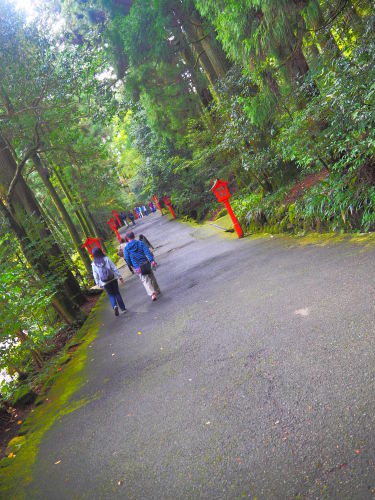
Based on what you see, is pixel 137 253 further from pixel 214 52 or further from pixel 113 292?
pixel 214 52

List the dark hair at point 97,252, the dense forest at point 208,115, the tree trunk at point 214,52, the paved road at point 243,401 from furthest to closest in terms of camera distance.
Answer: the tree trunk at point 214,52
the dark hair at point 97,252
the dense forest at point 208,115
the paved road at point 243,401

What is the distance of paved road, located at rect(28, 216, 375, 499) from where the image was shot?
2502 mm

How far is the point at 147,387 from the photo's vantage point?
4.46m

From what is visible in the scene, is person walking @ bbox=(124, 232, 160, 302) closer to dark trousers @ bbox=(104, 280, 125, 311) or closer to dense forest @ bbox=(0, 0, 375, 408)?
dark trousers @ bbox=(104, 280, 125, 311)

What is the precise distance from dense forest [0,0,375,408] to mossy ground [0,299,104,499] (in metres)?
0.62

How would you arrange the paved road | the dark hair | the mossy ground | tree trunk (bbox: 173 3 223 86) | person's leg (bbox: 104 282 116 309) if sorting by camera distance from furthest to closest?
tree trunk (bbox: 173 3 223 86) < person's leg (bbox: 104 282 116 309) < the dark hair < the mossy ground < the paved road

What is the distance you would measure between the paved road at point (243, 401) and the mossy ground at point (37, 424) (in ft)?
0.59

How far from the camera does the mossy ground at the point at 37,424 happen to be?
3863 millimetres

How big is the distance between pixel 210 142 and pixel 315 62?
9.23m

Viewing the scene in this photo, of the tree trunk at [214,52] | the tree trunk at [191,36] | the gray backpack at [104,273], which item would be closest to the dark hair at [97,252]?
the gray backpack at [104,273]

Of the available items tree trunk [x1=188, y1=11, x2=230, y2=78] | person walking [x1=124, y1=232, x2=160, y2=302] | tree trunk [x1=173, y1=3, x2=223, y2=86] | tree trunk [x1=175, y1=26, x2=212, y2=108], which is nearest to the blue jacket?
person walking [x1=124, y1=232, x2=160, y2=302]

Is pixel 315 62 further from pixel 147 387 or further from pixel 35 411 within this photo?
pixel 35 411

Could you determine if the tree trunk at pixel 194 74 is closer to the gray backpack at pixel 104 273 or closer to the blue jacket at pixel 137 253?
the blue jacket at pixel 137 253

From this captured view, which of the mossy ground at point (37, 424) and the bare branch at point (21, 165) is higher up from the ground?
the bare branch at point (21, 165)
